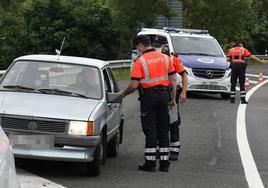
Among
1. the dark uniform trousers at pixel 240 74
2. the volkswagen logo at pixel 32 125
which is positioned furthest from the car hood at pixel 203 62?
the volkswagen logo at pixel 32 125

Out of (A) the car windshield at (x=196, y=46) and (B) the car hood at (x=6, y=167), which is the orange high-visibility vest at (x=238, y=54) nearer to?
(A) the car windshield at (x=196, y=46)

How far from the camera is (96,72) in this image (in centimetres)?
925

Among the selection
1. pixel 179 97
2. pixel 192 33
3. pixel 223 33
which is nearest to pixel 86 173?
pixel 179 97

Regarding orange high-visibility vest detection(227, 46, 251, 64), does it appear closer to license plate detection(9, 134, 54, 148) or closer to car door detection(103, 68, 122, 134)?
car door detection(103, 68, 122, 134)

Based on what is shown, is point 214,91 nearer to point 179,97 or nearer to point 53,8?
point 179,97

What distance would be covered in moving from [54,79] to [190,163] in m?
2.19

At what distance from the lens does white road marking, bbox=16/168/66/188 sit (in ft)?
24.3

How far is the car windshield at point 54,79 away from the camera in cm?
880

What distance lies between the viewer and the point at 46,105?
802cm

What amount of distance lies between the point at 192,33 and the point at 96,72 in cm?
1404

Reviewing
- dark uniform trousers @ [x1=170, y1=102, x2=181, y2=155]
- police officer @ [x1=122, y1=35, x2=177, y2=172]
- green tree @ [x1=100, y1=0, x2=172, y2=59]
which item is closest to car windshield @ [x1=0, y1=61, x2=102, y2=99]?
police officer @ [x1=122, y1=35, x2=177, y2=172]

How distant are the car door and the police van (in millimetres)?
10170

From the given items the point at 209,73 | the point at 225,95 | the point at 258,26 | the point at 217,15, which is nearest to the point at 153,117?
the point at 209,73

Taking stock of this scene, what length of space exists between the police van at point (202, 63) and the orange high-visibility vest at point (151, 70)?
11146 millimetres
